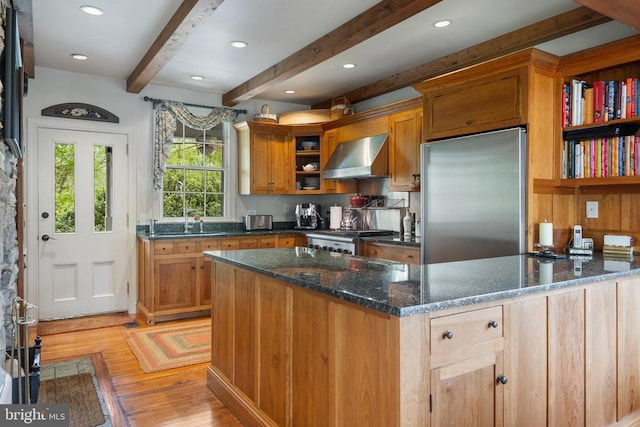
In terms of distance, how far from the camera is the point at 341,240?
4.63m

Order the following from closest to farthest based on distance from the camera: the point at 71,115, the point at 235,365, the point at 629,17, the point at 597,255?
the point at 629,17 → the point at 235,365 → the point at 597,255 → the point at 71,115

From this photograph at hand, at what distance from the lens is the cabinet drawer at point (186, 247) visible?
15.4 feet

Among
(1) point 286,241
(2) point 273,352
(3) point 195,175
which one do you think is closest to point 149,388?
(2) point 273,352

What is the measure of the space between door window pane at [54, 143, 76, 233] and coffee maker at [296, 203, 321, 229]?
2594mm

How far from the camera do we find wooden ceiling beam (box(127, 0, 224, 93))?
288 centimetres

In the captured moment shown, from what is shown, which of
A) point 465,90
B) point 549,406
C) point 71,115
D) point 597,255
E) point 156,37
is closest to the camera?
point 549,406

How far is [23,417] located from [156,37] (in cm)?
311

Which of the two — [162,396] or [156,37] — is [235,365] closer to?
[162,396]

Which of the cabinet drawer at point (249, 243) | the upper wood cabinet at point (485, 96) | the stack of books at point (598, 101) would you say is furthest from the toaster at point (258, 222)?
the stack of books at point (598, 101)

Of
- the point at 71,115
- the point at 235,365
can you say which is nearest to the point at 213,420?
the point at 235,365

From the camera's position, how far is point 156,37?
363cm

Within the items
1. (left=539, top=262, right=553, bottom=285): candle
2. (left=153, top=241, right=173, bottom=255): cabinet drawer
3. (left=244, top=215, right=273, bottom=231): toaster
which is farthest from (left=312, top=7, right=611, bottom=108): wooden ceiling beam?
(left=153, top=241, right=173, bottom=255): cabinet drawer

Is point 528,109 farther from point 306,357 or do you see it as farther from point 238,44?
point 238,44
